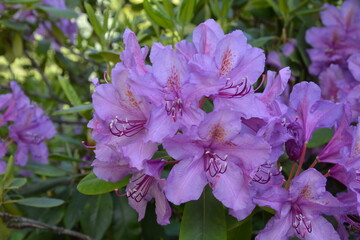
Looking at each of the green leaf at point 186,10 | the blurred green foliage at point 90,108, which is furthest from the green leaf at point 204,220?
the green leaf at point 186,10

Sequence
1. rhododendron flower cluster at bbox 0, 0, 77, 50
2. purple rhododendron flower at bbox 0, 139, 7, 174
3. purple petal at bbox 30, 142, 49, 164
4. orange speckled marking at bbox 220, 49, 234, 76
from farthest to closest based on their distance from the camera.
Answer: rhododendron flower cluster at bbox 0, 0, 77, 50 < purple petal at bbox 30, 142, 49, 164 < purple rhododendron flower at bbox 0, 139, 7, 174 < orange speckled marking at bbox 220, 49, 234, 76

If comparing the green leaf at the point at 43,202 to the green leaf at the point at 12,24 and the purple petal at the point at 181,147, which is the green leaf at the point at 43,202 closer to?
the purple petal at the point at 181,147

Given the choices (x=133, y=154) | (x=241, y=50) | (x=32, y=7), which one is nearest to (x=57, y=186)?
(x=32, y=7)

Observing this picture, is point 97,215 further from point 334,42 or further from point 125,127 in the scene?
point 334,42

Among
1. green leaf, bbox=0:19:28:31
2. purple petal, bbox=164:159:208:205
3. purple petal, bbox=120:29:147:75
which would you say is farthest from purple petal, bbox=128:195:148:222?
green leaf, bbox=0:19:28:31

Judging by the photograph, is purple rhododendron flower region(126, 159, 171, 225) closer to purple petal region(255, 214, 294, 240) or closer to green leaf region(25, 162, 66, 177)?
Result: purple petal region(255, 214, 294, 240)

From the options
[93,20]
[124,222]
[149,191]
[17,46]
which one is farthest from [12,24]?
[149,191]

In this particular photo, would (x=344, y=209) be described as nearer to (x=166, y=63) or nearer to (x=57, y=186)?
(x=166, y=63)
